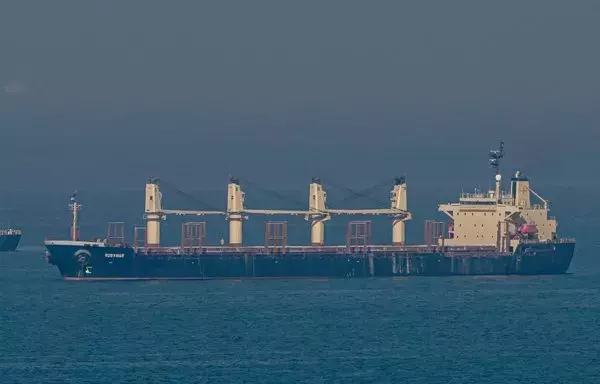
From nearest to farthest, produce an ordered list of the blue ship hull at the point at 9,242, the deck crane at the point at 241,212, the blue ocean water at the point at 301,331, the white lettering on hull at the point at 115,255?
the blue ocean water at the point at 301,331 → the white lettering on hull at the point at 115,255 → the deck crane at the point at 241,212 → the blue ship hull at the point at 9,242

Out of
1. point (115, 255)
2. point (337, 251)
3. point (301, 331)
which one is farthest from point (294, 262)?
point (301, 331)

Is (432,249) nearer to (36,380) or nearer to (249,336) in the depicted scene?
(249,336)

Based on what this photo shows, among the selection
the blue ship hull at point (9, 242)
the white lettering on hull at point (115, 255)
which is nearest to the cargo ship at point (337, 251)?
the white lettering on hull at point (115, 255)

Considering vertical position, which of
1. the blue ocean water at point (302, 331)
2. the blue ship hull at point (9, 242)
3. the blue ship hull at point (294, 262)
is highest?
the blue ship hull at point (9, 242)

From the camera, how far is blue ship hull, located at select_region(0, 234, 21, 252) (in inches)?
6649

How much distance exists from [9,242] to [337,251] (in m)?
A: 48.1

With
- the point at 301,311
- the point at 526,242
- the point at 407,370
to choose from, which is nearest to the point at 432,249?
the point at 526,242

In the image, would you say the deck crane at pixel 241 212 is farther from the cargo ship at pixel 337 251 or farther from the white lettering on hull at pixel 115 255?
the white lettering on hull at pixel 115 255

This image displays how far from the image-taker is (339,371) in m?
82.8

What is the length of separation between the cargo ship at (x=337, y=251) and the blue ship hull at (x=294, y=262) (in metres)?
0.07

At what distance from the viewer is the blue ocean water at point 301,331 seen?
82812 millimetres

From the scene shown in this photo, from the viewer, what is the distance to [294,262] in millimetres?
128500

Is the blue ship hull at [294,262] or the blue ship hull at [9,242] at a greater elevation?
the blue ship hull at [9,242]

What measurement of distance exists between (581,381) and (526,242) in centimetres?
5299
